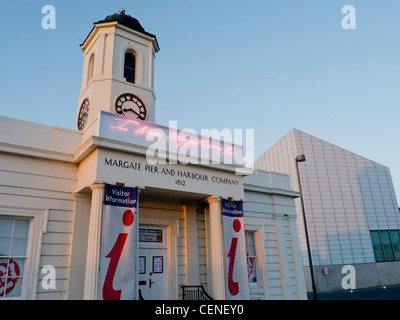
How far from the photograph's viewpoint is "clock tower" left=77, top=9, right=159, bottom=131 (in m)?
12.5

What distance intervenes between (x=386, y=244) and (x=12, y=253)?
39.5 metres

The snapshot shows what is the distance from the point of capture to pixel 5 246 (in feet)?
29.3

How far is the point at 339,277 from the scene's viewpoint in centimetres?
3306

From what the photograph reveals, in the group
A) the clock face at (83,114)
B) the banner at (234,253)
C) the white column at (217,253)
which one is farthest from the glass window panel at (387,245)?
the clock face at (83,114)

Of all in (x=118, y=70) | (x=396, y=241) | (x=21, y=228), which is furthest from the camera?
(x=396, y=241)


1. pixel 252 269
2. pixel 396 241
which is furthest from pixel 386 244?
pixel 252 269

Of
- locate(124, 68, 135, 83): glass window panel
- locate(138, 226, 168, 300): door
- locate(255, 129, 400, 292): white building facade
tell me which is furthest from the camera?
locate(255, 129, 400, 292): white building facade

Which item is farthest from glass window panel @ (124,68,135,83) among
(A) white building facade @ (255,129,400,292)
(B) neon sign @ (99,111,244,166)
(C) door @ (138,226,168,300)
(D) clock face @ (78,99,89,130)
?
(A) white building facade @ (255,129,400,292)

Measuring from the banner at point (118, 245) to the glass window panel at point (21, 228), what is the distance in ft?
7.93

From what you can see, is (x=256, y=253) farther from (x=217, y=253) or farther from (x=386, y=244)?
(x=386, y=244)

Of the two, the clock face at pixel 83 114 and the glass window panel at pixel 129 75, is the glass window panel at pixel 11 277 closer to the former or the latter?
the clock face at pixel 83 114

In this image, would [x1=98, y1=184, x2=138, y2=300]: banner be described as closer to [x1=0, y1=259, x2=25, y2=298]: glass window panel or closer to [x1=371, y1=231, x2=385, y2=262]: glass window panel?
[x1=0, y1=259, x2=25, y2=298]: glass window panel

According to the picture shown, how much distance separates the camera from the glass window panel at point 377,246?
3666 cm

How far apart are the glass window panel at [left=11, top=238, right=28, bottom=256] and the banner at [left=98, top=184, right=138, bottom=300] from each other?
241cm
